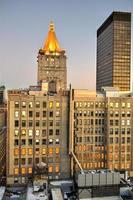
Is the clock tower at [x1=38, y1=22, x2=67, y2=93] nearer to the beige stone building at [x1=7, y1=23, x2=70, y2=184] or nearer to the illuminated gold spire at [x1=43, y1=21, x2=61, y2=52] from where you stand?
the illuminated gold spire at [x1=43, y1=21, x2=61, y2=52]

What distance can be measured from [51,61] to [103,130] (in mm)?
77460

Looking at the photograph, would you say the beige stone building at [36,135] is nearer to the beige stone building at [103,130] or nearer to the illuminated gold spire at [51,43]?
the beige stone building at [103,130]

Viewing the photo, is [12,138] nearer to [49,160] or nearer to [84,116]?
[49,160]

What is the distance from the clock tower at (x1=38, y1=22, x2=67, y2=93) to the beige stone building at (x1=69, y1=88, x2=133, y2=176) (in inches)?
2526

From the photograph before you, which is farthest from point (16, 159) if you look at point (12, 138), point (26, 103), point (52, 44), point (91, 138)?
point (52, 44)

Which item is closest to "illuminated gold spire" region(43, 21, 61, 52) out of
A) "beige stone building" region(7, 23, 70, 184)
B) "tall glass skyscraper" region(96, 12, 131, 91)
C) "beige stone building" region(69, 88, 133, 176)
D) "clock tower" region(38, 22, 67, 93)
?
"clock tower" region(38, 22, 67, 93)

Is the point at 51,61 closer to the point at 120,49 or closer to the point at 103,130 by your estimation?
the point at 120,49

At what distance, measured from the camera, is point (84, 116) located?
100 metres

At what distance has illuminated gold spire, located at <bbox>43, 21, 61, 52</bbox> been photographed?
542ft

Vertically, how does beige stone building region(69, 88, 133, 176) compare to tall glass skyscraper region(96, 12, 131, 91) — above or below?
below

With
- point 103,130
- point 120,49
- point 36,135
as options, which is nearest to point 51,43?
point 120,49

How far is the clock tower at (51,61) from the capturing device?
6417 inches

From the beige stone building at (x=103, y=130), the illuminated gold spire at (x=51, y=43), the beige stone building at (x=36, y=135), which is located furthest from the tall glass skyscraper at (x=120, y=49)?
the beige stone building at (x=36, y=135)

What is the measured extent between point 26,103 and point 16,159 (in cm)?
1868
